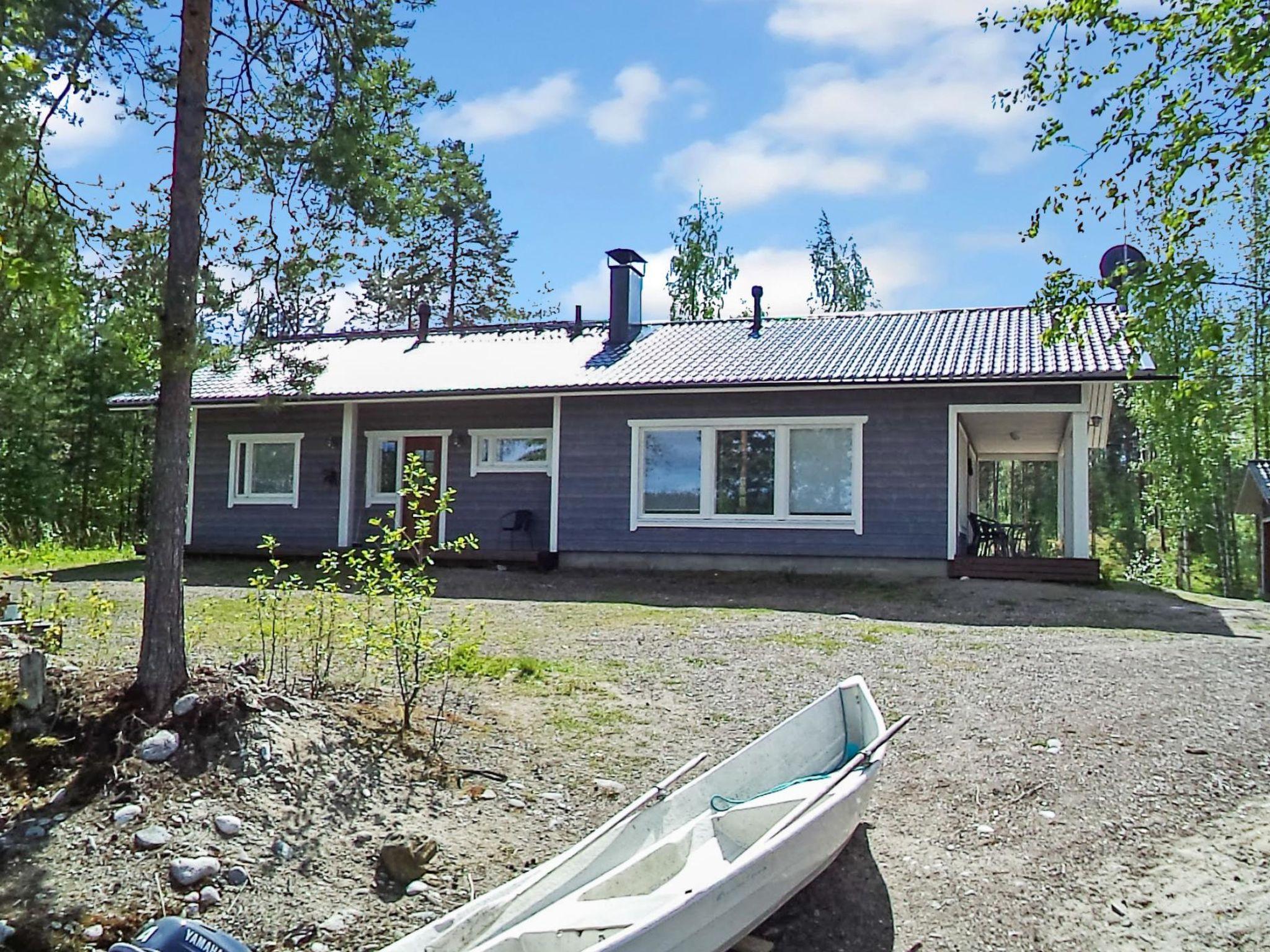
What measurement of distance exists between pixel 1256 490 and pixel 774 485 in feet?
42.5

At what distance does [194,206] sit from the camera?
537 cm

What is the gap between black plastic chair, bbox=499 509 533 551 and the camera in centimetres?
→ 1578

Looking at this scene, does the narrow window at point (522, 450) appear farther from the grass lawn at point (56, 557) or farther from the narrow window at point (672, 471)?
the grass lawn at point (56, 557)

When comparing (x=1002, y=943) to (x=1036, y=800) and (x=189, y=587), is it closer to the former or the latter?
(x=1036, y=800)

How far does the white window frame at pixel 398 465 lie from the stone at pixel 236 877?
1222cm

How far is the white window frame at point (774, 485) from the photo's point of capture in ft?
46.3

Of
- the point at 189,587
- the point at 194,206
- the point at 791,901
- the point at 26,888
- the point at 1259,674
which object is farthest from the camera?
the point at 189,587

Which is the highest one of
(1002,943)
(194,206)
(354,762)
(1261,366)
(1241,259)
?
(1241,259)

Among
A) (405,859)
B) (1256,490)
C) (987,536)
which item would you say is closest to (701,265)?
(1256,490)

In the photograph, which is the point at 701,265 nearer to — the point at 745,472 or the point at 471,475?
the point at 471,475

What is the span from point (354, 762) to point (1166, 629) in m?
8.38

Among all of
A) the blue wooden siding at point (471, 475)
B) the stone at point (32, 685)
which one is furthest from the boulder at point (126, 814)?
the blue wooden siding at point (471, 475)

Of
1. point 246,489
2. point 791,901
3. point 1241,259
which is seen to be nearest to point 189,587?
point 246,489

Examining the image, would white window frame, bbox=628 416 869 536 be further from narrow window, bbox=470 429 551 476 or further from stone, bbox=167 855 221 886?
stone, bbox=167 855 221 886
